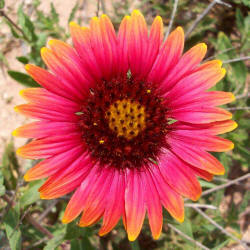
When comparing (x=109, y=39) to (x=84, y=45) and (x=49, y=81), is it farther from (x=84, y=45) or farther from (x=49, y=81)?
(x=49, y=81)

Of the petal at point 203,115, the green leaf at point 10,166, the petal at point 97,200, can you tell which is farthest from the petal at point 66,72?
the green leaf at point 10,166

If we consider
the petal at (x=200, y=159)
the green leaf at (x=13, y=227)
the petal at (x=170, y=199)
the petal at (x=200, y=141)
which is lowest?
the green leaf at (x=13, y=227)

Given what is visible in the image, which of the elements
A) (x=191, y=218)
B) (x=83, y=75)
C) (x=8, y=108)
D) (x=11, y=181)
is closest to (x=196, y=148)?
(x=83, y=75)

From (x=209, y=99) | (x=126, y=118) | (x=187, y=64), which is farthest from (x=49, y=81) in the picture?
(x=209, y=99)

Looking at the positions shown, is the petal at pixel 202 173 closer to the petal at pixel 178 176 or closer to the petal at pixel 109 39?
the petal at pixel 178 176

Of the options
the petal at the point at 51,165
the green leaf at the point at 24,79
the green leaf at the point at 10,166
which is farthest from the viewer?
the green leaf at the point at 10,166

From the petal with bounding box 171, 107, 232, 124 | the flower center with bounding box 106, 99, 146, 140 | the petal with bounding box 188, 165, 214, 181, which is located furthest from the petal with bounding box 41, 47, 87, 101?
the petal with bounding box 188, 165, 214, 181

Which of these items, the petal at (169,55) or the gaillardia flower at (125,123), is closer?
the gaillardia flower at (125,123)

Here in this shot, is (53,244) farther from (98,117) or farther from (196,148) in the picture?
(196,148)
